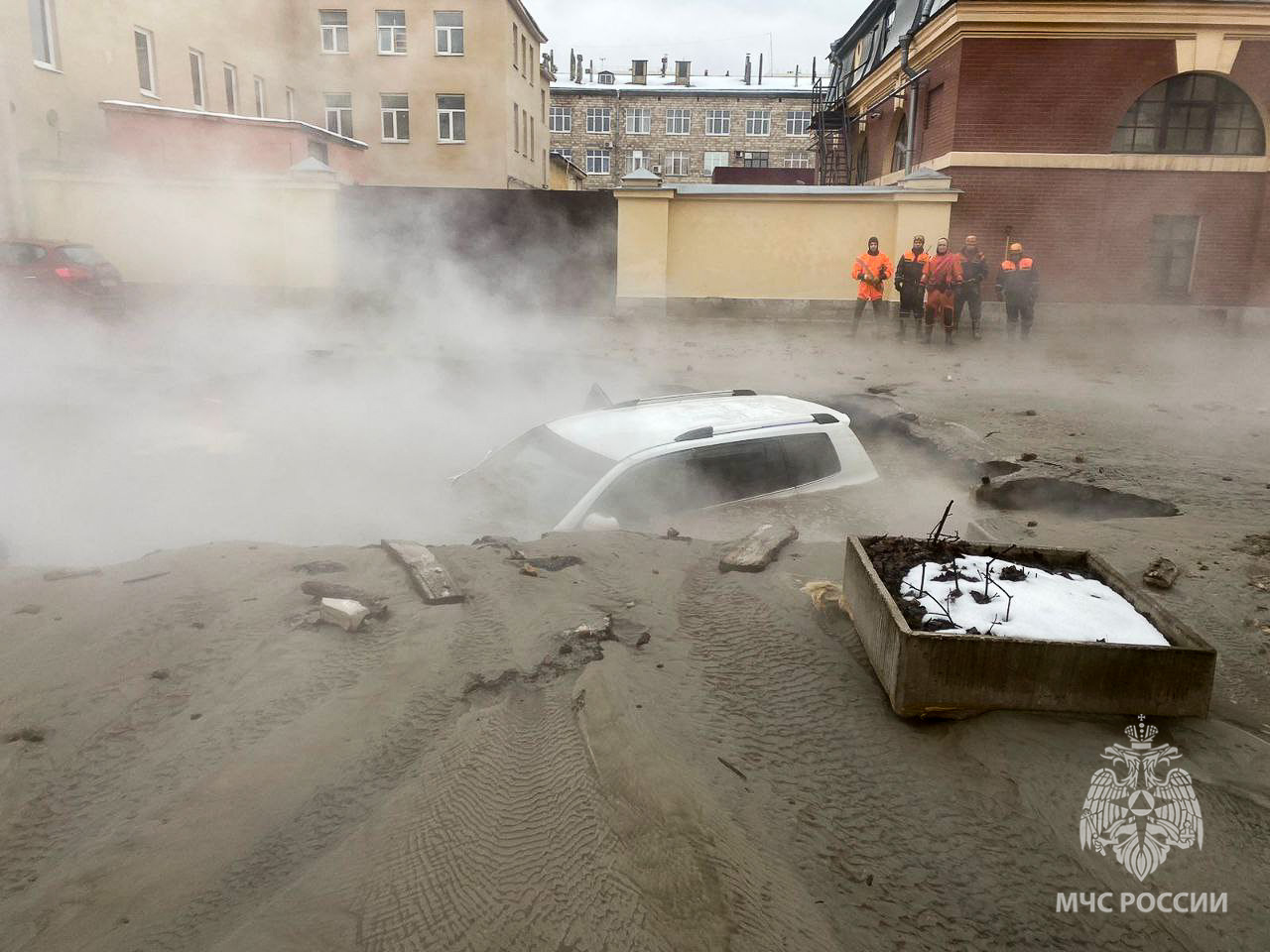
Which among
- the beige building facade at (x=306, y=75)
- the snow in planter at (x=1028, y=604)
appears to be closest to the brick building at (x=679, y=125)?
the beige building facade at (x=306, y=75)

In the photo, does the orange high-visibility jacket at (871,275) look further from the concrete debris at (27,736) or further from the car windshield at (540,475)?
the concrete debris at (27,736)

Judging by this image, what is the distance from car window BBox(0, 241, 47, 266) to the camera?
1196 cm

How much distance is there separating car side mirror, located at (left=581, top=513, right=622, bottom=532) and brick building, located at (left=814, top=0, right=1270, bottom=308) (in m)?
A: 13.2

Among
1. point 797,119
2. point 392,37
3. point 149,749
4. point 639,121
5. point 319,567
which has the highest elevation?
point 797,119

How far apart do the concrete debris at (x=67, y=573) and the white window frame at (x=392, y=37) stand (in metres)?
26.7

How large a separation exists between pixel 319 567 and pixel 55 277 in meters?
10.9

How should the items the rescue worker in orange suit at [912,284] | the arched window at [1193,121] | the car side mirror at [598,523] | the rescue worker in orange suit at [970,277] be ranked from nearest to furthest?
the car side mirror at [598,523] < the rescue worker in orange suit at [970,277] < the rescue worker in orange suit at [912,284] < the arched window at [1193,121]

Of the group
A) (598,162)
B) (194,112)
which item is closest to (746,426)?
(194,112)

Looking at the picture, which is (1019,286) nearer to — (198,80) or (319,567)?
(319,567)

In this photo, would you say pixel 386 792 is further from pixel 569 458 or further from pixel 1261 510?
pixel 1261 510

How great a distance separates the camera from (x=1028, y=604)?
299 centimetres

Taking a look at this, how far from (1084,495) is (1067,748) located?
384 cm

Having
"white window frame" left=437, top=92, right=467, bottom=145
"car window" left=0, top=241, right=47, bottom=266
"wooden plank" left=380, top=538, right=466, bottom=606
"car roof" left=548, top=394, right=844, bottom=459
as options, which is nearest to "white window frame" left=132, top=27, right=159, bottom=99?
"car window" left=0, top=241, right=47, bottom=266

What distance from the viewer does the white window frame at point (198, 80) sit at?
1891 centimetres
